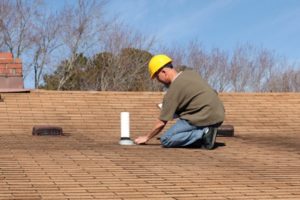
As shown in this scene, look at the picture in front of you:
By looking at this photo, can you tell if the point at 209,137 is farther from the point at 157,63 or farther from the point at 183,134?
the point at 157,63

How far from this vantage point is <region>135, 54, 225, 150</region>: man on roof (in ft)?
22.8

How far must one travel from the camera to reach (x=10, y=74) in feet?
39.4

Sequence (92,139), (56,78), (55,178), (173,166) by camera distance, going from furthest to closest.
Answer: (56,78)
(92,139)
(173,166)
(55,178)

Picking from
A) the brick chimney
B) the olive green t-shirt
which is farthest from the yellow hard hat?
the brick chimney

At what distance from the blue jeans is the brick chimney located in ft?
17.5

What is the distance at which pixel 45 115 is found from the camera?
996 cm

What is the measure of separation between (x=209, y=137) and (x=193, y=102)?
457 mm

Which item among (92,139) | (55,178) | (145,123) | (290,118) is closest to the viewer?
(55,178)

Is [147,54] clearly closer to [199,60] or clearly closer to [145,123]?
[199,60]

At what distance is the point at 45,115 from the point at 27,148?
10.8 feet

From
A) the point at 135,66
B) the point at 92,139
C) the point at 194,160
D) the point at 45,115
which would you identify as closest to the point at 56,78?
the point at 135,66

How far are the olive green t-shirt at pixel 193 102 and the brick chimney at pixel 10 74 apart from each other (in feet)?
17.8

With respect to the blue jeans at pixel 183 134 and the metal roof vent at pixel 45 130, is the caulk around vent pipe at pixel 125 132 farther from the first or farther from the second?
the metal roof vent at pixel 45 130

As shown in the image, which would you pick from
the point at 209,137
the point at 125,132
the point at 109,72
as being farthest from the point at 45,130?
the point at 109,72
